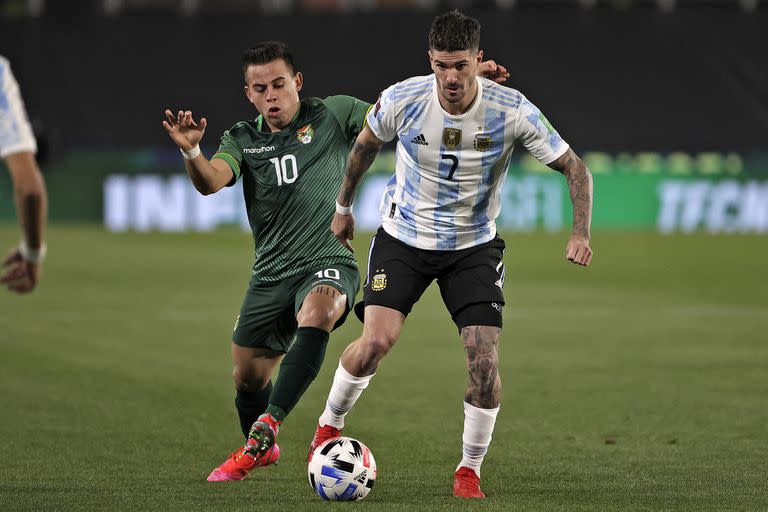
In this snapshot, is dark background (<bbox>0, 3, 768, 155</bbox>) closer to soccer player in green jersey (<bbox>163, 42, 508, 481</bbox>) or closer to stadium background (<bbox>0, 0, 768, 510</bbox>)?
stadium background (<bbox>0, 0, 768, 510</bbox>)

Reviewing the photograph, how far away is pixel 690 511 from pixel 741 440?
191 centimetres

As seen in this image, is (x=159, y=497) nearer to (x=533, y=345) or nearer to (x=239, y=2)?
(x=533, y=345)

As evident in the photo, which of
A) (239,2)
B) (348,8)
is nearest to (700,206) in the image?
(348,8)

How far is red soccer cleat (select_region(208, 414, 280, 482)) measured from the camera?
6.07 m

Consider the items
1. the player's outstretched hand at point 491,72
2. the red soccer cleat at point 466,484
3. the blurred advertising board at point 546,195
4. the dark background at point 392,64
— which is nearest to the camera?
the red soccer cleat at point 466,484

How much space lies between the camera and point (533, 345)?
1179 centimetres

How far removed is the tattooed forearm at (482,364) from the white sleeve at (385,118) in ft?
3.17

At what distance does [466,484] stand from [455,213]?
122 centimetres

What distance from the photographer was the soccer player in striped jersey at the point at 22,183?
4.43m

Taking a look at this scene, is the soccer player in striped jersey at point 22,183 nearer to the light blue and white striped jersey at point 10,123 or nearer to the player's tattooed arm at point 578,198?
the light blue and white striped jersey at point 10,123

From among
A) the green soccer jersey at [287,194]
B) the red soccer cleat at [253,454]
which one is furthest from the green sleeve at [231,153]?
the red soccer cleat at [253,454]

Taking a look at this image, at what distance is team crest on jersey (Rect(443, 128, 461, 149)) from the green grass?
1.52 metres

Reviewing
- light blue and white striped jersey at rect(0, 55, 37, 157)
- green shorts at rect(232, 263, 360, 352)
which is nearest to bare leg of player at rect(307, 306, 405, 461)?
green shorts at rect(232, 263, 360, 352)

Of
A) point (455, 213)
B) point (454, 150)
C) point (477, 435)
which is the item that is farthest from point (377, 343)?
point (454, 150)
